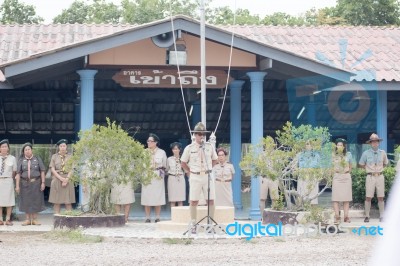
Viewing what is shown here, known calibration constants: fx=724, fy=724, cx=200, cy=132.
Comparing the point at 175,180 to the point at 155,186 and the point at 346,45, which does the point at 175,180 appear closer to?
the point at 155,186

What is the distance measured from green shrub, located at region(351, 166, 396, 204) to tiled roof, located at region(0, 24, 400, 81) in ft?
6.69

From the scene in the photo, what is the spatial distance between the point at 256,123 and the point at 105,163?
375 centimetres

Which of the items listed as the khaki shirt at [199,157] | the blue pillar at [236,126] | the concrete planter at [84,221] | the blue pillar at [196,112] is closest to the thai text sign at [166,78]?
the blue pillar at [236,126]

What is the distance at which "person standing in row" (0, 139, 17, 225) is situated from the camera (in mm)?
13312

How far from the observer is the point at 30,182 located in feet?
44.2

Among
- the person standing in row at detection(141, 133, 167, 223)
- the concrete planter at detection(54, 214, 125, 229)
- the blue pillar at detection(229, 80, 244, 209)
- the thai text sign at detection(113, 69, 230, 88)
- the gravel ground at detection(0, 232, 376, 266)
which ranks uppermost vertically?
the thai text sign at detection(113, 69, 230, 88)

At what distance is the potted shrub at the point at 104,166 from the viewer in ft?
39.8

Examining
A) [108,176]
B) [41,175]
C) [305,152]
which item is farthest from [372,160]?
[41,175]

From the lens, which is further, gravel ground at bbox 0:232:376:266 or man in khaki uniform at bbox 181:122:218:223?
man in khaki uniform at bbox 181:122:218:223

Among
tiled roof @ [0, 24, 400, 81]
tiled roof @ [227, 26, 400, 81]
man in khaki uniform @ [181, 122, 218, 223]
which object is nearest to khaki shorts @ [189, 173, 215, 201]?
man in khaki uniform @ [181, 122, 218, 223]

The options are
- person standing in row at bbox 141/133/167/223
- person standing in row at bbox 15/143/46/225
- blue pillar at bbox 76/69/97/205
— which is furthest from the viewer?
blue pillar at bbox 76/69/97/205

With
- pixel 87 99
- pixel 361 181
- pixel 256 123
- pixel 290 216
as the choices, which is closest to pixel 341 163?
pixel 290 216

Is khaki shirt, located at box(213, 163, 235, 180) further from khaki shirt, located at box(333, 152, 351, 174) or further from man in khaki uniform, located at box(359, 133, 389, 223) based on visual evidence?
man in khaki uniform, located at box(359, 133, 389, 223)

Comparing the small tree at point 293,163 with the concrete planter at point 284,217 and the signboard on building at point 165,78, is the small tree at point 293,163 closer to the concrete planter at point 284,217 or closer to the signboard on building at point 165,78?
the concrete planter at point 284,217
